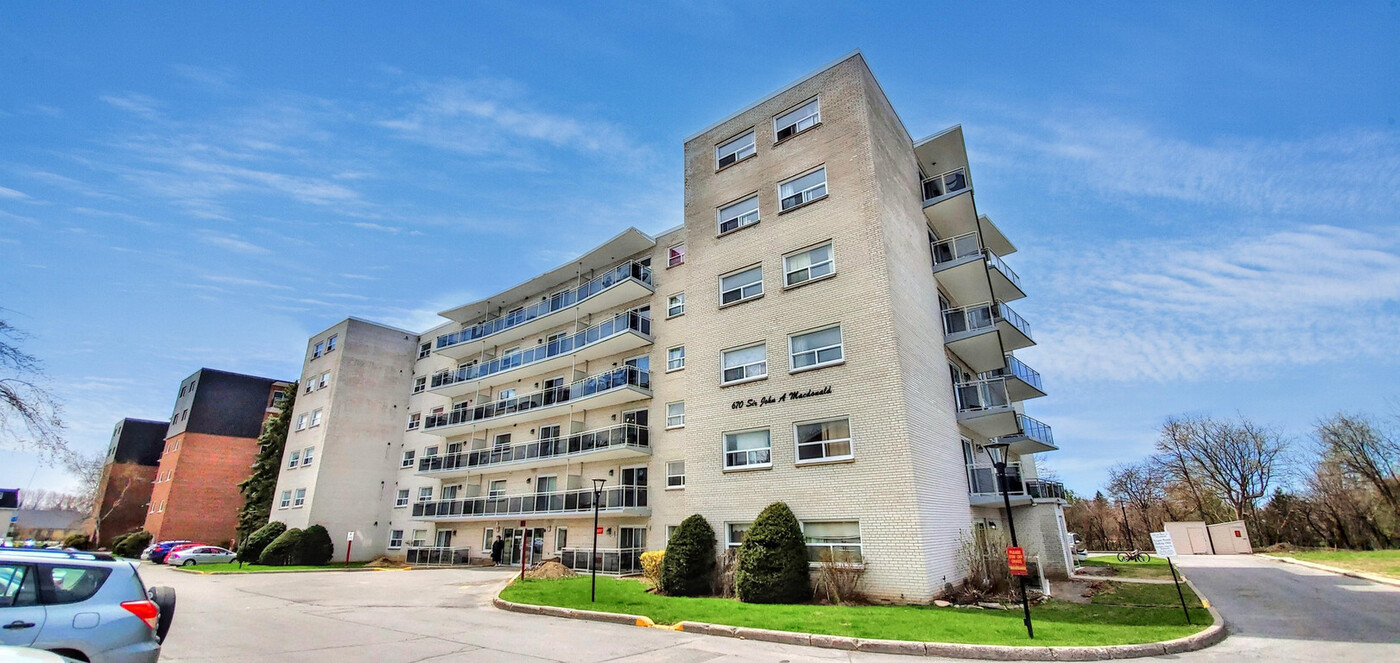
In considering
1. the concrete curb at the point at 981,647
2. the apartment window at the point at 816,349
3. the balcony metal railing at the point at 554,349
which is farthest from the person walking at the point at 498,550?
the concrete curb at the point at 981,647

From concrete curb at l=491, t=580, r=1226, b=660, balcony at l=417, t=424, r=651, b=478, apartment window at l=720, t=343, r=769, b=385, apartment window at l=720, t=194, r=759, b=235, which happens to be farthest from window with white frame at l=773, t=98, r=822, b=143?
concrete curb at l=491, t=580, r=1226, b=660

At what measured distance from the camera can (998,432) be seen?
A: 2184 cm

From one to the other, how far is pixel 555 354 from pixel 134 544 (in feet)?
138

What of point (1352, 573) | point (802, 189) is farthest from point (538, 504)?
point (1352, 573)

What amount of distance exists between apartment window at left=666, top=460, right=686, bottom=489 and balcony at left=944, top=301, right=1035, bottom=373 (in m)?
11.0

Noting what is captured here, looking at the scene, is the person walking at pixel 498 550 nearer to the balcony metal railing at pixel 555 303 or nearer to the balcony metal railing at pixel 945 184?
the balcony metal railing at pixel 555 303

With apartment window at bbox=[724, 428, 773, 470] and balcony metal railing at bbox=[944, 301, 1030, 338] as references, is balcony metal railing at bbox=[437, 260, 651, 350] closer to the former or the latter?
apartment window at bbox=[724, 428, 773, 470]

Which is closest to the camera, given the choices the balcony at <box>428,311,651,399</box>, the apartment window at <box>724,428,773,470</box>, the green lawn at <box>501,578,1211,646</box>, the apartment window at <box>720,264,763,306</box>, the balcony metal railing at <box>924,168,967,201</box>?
the green lawn at <box>501,578,1211,646</box>

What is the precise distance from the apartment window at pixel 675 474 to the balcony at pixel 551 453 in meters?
1.27

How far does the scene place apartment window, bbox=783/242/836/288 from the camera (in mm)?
19172

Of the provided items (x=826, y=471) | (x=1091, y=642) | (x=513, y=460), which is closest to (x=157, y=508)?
(x=513, y=460)

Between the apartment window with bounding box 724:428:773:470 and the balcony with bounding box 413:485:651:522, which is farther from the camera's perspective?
the balcony with bounding box 413:485:651:522

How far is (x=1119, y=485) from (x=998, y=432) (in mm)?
51456

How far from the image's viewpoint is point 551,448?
2844cm
